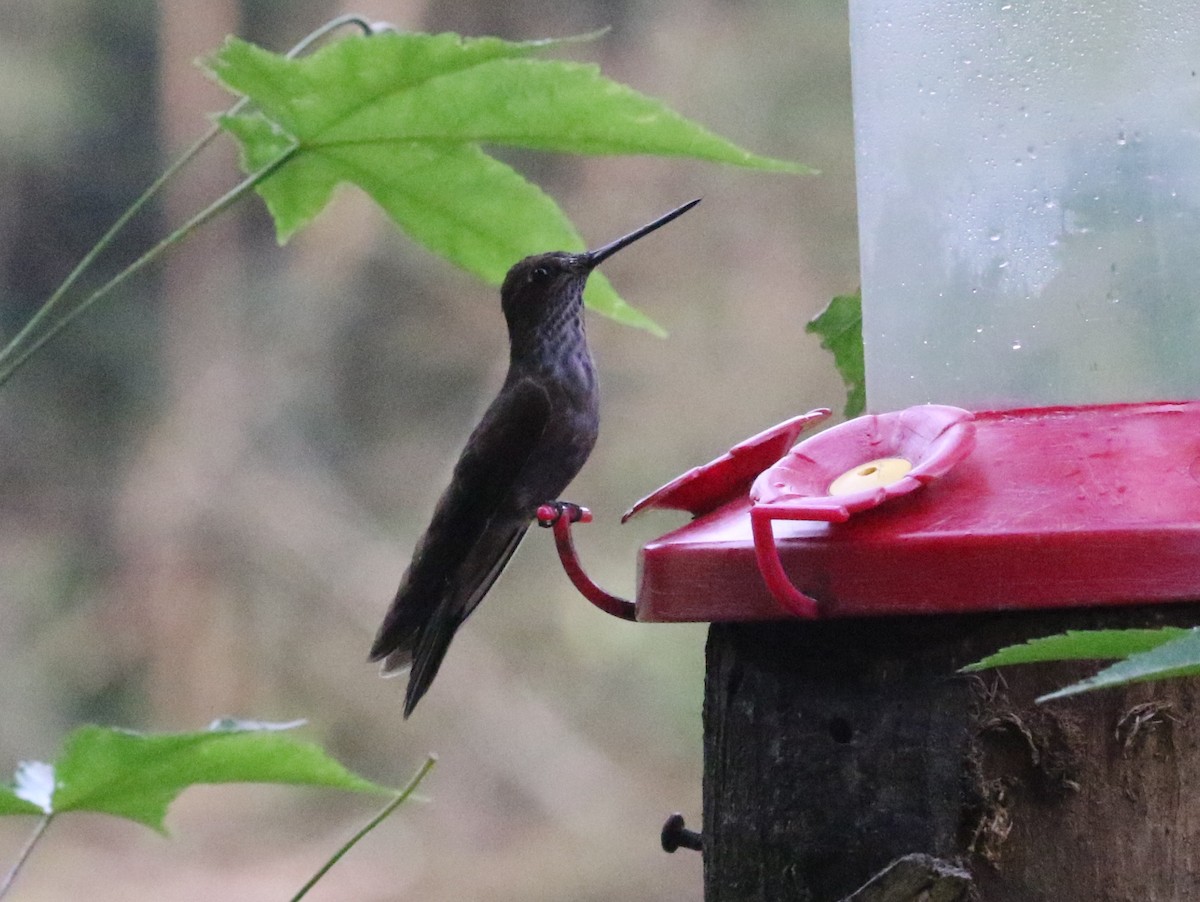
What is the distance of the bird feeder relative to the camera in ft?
3.70

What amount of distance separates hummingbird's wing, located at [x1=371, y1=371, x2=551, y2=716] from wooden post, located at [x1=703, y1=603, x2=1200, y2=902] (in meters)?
0.90

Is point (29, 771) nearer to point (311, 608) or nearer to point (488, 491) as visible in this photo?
point (488, 491)

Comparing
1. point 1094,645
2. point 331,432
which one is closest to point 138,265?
point 1094,645

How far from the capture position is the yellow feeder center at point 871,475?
1.26m

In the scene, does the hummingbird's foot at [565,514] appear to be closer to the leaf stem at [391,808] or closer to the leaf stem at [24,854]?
the leaf stem at [391,808]

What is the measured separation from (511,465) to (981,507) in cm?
128

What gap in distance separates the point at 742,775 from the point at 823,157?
698 centimetres

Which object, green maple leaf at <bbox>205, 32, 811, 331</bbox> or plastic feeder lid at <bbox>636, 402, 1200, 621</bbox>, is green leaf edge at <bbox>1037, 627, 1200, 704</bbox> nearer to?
plastic feeder lid at <bbox>636, 402, 1200, 621</bbox>

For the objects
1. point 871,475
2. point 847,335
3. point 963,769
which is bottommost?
point 963,769

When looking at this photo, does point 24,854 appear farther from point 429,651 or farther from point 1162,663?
point 429,651

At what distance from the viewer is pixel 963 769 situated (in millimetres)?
1150

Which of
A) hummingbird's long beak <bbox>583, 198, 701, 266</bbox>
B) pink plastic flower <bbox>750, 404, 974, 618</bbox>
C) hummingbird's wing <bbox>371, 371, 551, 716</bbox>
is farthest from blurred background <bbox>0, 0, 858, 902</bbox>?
pink plastic flower <bbox>750, 404, 974, 618</bbox>

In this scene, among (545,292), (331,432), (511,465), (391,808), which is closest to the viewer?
(391,808)

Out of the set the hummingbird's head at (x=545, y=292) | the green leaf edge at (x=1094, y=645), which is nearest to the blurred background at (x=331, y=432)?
the hummingbird's head at (x=545, y=292)
